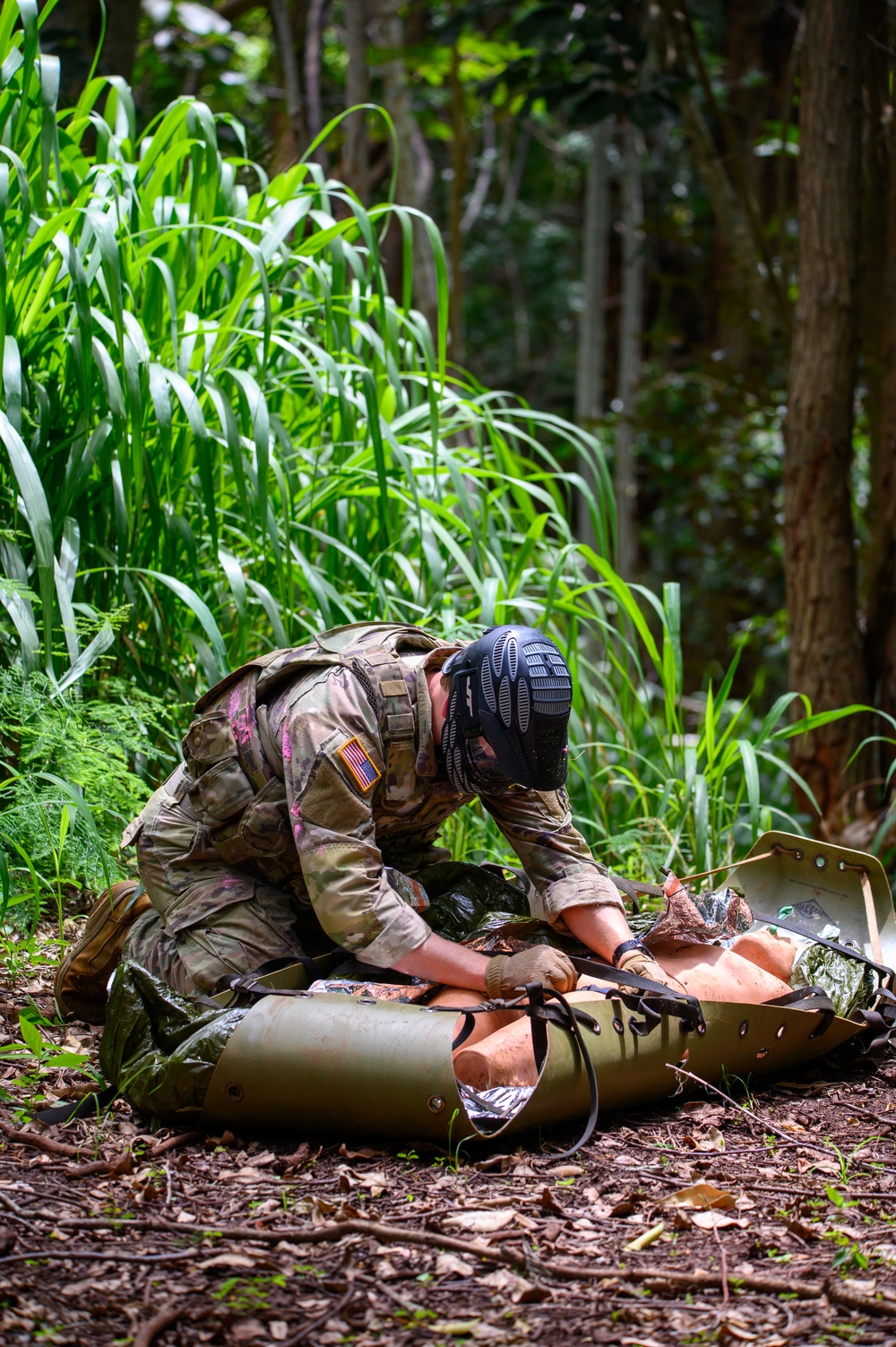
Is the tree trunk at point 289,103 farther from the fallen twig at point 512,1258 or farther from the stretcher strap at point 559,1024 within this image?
the fallen twig at point 512,1258

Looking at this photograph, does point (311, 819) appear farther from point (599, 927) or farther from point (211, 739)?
point (599, 927)

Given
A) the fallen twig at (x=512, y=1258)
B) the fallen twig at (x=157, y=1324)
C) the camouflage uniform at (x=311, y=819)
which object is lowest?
the fallen twig at (x=512, y=1258)

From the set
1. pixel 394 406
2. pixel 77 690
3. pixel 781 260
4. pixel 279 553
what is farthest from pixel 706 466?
pixel 77 690

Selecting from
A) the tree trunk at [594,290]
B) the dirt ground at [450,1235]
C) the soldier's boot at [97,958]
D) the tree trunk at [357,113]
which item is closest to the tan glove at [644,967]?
the dirt ground at [450,1235]

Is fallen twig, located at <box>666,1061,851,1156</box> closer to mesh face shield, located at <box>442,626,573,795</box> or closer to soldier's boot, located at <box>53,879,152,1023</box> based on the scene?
mesh face shield, located at <box>442,626,573,795</box>


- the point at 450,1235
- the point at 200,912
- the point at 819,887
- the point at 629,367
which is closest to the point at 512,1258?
the point at 450,1235

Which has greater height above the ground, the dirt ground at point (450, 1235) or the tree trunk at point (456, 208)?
the tree trunk at point (456, 208)

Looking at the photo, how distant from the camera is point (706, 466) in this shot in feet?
25.6

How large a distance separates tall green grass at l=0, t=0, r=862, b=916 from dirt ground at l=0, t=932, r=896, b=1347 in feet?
3.55

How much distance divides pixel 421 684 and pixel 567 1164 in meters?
0.88

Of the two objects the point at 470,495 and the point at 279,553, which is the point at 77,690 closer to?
the point at 279,553

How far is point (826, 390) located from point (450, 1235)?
3544mm

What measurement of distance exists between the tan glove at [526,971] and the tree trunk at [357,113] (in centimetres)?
446

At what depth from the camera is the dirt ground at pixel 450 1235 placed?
137cm
